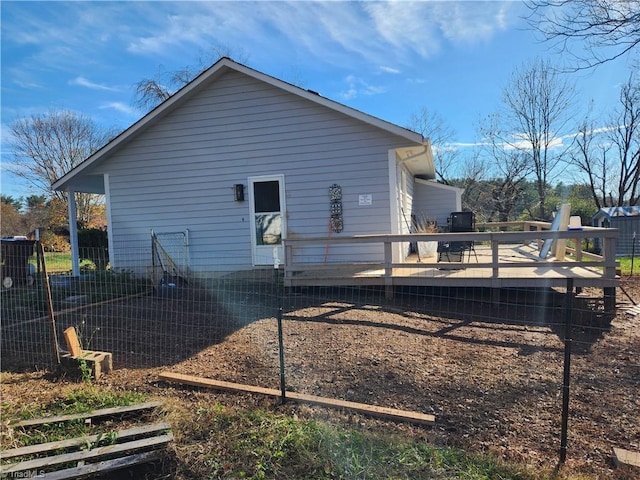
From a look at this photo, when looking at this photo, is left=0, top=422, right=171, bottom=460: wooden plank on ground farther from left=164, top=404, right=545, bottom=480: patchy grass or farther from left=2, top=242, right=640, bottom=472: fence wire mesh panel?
left=2, top=242, right=640, bottom=472: fence wire mesh panel

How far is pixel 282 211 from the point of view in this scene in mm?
8727

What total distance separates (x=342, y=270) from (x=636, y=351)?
15.0 feet

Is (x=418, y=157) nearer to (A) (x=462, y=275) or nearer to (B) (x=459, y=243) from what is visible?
(B) (x=459, y=243)

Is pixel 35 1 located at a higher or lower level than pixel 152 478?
higher

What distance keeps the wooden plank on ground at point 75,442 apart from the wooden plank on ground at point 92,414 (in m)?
0.25

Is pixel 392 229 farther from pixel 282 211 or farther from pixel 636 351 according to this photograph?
pixel 636 351

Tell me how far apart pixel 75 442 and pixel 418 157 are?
919 centimetres

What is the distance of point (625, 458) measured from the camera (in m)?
2.58

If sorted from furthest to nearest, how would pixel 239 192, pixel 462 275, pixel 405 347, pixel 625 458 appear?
pixel 239 192
pixel 462 275
pixel 405 347
pixel 625 458

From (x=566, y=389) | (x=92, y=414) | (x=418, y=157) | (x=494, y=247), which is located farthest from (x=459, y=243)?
(x=92, y=414)

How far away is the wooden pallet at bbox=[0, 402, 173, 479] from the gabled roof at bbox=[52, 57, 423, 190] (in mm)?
6446

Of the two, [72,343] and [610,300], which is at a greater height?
[72,343]

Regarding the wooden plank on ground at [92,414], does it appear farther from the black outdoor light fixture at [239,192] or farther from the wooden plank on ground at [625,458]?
the black outdoor light fixture at [239,192]

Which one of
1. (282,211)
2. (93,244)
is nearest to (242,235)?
(282,211)
